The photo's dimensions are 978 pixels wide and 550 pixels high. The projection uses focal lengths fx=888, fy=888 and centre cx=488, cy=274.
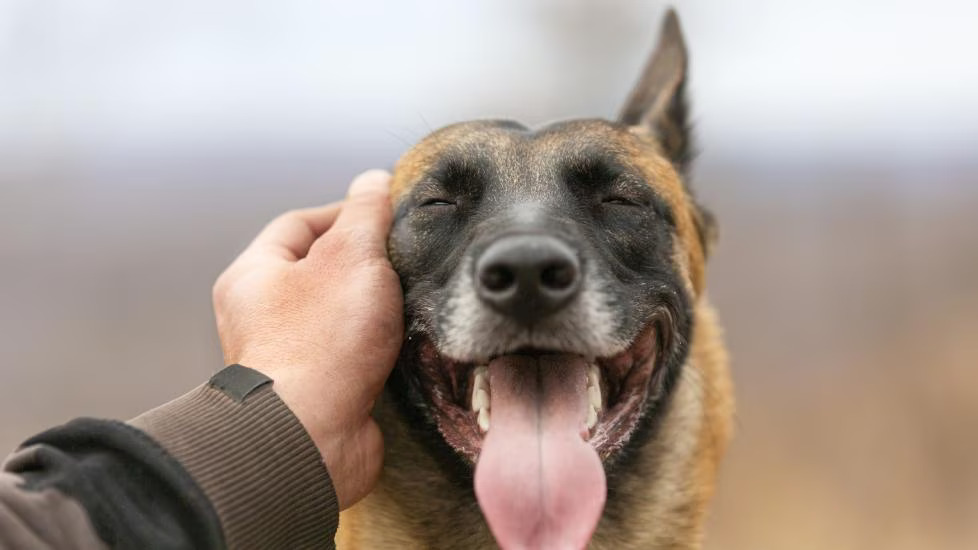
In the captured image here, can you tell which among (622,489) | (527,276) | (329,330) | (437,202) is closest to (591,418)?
(527,276)

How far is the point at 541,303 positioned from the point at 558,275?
0.26 ft

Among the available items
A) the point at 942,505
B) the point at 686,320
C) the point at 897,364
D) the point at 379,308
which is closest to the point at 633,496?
the point at 686,320

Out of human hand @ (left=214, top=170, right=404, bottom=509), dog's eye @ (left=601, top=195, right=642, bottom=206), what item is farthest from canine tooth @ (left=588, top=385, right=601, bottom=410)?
dog's eye @ (left=601, top=195, right=642, bottom=206)

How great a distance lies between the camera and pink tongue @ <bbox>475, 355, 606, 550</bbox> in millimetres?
2043

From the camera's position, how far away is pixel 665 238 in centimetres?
280

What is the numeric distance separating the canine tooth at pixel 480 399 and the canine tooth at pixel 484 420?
0.02 metres

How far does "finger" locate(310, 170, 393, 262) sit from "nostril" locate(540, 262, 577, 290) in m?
0.54

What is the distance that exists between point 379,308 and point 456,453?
20.7 inches

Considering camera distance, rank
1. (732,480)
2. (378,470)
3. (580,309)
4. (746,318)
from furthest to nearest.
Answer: (746,318) → (732,480) → (378,470) → (580,309)

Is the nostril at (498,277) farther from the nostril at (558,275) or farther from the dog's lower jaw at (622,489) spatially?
the dog's lower jaw at (622,489)

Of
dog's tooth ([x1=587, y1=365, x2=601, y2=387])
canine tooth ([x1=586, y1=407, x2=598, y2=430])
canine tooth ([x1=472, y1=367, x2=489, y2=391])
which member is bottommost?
canine tooth ([x1=586, y1=407, x2=598, y2=430])

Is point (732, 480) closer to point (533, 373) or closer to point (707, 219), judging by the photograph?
point (707, 219)

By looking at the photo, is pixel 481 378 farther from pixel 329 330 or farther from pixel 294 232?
pixel 294 232

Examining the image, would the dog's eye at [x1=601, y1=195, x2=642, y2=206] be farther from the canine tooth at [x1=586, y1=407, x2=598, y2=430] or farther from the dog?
the canine tooth at [x1=586, y1=407, x2=598, y2=430]
